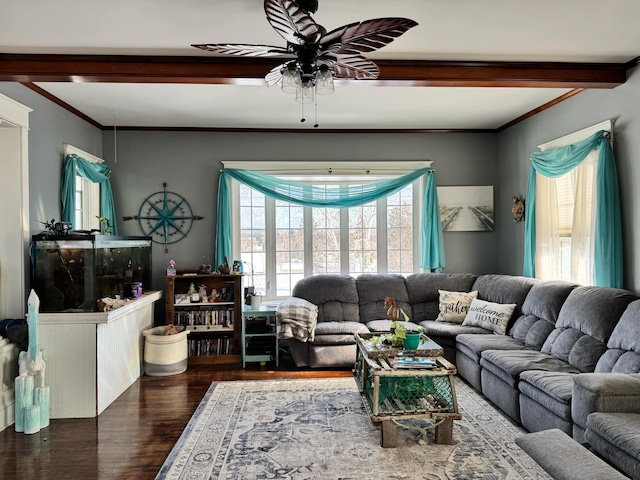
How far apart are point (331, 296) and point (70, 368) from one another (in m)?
2.71

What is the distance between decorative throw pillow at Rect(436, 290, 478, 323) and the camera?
503 cm

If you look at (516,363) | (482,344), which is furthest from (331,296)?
(516,363)

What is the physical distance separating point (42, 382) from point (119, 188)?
273 centimetres

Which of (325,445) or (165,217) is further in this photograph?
(165,217)

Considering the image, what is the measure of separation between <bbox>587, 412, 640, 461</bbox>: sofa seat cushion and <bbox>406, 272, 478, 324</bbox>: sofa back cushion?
279cm

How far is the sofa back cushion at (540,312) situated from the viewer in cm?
395

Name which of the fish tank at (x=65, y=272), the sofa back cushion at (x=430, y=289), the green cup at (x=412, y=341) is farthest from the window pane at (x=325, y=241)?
the fish tank at (x=65, y=272)

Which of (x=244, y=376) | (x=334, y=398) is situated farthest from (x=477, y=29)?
(x=244, y=376)

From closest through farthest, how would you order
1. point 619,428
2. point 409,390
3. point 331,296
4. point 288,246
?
point 619,428
point 409,390
point 331,296
point 288,246

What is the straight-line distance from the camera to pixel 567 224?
4492 millimetres

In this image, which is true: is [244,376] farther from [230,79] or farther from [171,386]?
[230,79]

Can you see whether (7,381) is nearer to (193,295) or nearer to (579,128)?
(193,295)

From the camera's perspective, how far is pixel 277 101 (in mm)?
4520

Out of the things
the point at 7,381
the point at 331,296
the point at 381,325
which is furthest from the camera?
the point at 331,296
